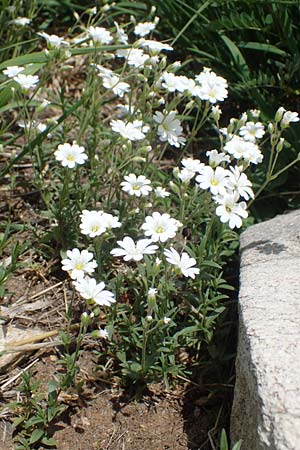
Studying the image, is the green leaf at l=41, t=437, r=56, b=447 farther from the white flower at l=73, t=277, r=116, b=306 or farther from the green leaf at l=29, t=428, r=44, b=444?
the white flower at l=73, t=277, r=116, b=306

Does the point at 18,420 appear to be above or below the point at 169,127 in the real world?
below

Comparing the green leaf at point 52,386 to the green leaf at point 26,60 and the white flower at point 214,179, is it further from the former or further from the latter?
the green leaf at point 26,60

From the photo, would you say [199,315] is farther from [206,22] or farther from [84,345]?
[206,22]

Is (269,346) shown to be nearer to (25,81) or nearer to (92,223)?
(92,223)

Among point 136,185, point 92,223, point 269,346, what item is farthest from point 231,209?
point 269,346


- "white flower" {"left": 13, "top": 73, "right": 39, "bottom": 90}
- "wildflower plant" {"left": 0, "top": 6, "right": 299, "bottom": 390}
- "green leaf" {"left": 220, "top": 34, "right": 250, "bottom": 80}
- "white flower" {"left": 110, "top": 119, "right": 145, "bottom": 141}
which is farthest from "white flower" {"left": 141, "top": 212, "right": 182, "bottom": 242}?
"green leaf" {"left": 220, "top": 34, "right": 250, "bottom": 80}

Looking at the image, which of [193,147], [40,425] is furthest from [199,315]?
[193,147]
